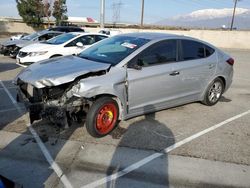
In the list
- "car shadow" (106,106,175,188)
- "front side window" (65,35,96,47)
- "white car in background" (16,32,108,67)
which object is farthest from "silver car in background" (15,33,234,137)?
"front side window" (65,35,96,47)

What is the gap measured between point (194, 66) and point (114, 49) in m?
1.77

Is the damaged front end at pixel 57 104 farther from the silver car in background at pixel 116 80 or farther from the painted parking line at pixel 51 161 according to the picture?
the painted parking line at pixel 51 161

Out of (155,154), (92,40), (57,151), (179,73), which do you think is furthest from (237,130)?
(92,40)

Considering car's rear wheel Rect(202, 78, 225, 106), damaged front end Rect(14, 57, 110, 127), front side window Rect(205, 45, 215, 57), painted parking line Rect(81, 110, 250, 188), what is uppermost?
front side window Rect(205, 45, 215, 57)

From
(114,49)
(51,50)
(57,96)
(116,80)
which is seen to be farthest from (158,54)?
(51,50)

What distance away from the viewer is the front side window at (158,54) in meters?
5.32

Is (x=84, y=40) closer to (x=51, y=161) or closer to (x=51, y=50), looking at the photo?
(x=51, y=50)

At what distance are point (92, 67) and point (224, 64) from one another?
11.7 feet

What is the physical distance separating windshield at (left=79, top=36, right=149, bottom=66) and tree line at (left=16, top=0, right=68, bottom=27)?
4984 cm

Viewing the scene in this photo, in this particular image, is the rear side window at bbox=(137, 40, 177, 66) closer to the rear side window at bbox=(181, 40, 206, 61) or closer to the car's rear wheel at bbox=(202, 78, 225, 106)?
the rear side window at bbox=(181, 40, 206, 61)

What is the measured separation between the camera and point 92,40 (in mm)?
11828

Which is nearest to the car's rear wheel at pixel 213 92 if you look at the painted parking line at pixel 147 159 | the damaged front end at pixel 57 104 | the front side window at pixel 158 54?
the painted parking line at pixel 147 159

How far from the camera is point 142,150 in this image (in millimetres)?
4602

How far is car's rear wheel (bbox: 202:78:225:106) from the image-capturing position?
6816 mm
